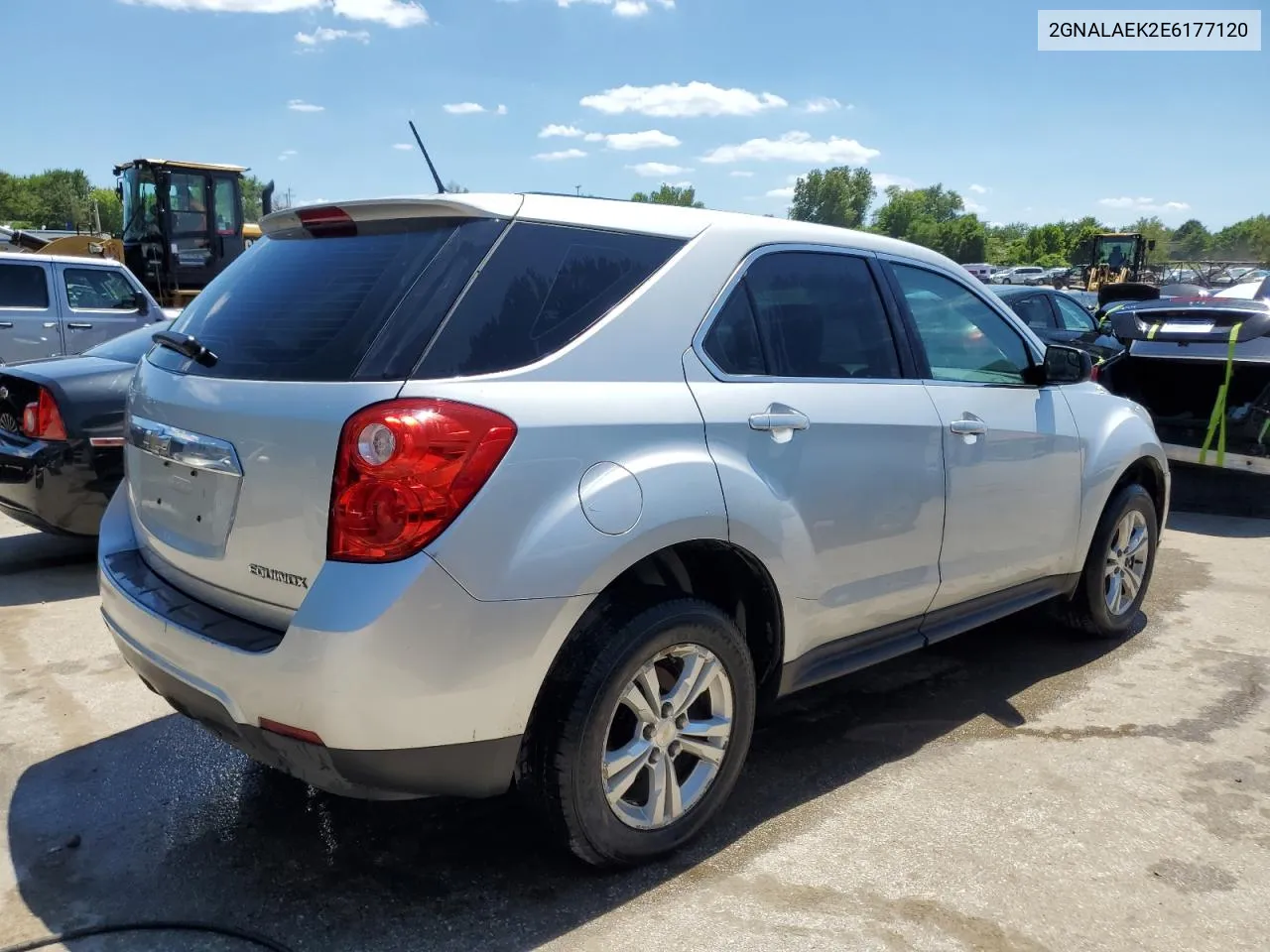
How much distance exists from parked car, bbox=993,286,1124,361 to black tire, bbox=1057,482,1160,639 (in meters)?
5.71

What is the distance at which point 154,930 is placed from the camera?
2.49 m

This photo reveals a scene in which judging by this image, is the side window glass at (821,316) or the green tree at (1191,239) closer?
the side window glass at (821,316)

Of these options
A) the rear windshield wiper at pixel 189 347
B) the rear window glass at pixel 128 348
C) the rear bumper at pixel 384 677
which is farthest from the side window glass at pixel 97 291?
the rear bumper at pixel 384 677

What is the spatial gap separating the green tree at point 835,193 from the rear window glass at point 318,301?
146 metres

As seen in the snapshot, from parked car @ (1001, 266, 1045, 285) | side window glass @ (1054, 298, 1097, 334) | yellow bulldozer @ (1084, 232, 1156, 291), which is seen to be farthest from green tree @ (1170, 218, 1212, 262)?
side window glass @ (1054, 298, 1097, 334)

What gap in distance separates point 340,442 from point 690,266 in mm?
1160

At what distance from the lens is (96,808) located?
3.09m

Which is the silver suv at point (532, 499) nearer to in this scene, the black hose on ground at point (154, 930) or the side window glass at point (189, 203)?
the black hose on ground at point (154, 930)

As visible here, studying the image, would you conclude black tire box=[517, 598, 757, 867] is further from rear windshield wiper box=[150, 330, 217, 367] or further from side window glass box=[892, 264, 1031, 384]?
side window glass box=[892, 264, 1031, 384]

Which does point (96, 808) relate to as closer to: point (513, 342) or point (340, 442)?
point (340, 442)

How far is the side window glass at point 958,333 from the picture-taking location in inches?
146

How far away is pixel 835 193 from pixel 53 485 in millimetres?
150518

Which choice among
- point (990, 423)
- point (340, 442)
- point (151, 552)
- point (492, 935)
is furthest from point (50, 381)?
→ point (990, 423)

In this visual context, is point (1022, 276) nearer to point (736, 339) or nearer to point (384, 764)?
point (736, 339)
